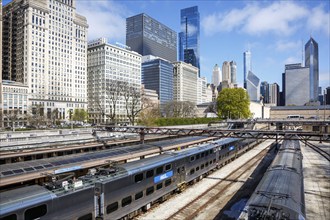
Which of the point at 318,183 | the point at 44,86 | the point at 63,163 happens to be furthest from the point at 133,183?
the point at 44,86

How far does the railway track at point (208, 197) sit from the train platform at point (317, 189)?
7814mm

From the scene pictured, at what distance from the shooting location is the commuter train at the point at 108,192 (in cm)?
1173

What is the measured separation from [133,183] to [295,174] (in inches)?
479

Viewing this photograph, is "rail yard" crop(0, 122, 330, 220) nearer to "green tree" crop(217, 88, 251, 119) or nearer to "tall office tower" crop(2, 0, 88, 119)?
"green tree" crop(217, 88, 251, 119)

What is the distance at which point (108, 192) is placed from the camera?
594 inches

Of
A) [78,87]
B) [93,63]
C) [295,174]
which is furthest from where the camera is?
[93,63]

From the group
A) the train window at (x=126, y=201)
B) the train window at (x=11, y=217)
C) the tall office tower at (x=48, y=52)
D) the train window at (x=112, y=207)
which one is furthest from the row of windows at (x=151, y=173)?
the tall office tower at (x=48, y=52)

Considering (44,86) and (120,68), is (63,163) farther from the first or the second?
(120,68)

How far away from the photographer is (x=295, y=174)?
18672mm

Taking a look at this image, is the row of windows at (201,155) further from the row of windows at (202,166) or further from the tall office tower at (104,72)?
the tall office tower at (104,72)

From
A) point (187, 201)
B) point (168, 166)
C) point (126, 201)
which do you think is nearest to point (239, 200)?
point (187, 201)

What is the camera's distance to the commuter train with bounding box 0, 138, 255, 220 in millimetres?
11727

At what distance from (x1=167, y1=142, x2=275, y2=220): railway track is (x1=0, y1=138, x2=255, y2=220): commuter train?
2.10 metres

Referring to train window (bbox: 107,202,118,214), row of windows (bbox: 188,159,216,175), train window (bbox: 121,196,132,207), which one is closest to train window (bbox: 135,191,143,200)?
train window (bbox: 121,196,132,207)
